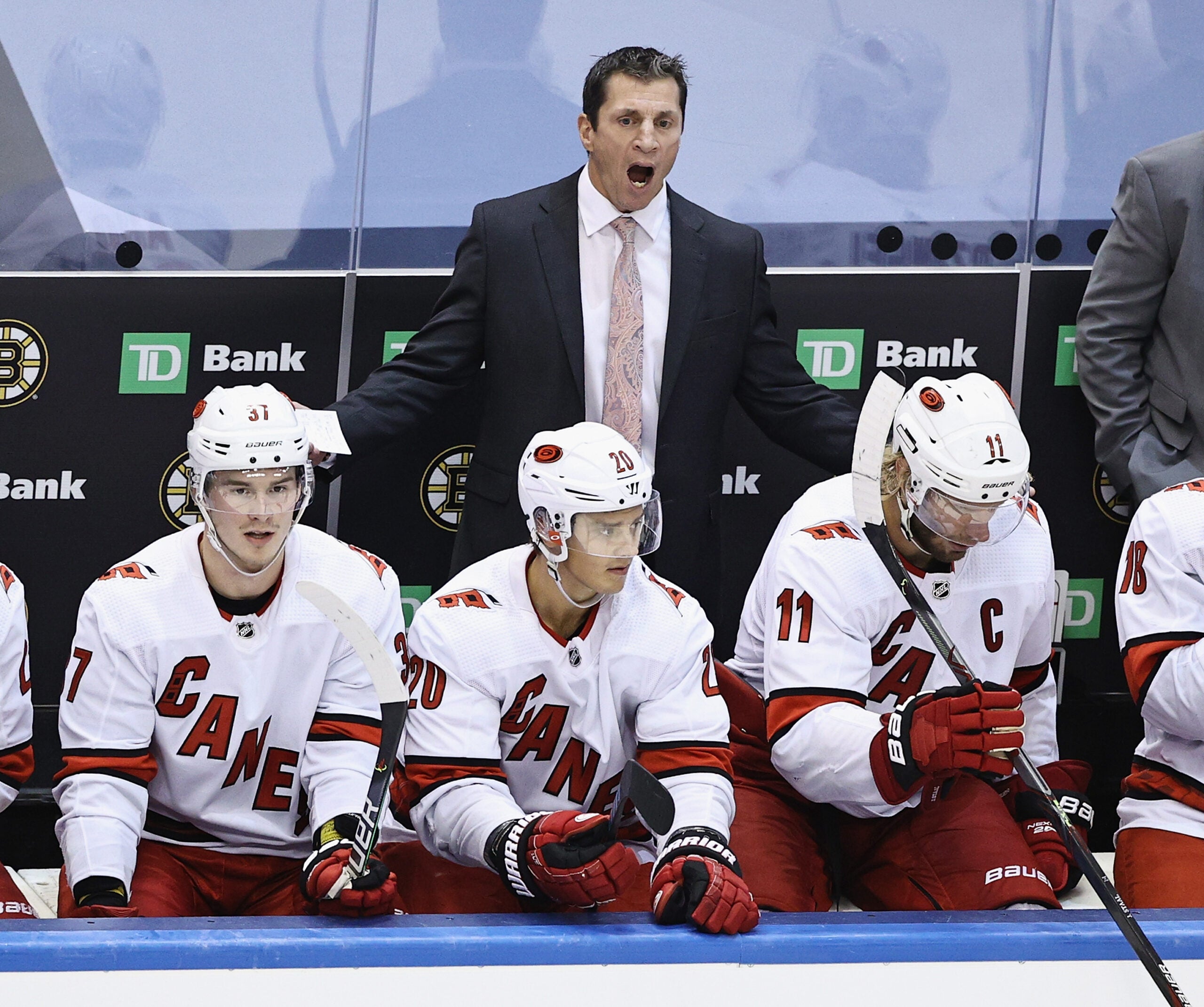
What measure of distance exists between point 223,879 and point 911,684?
1388mm

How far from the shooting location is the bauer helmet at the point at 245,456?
9.42ft

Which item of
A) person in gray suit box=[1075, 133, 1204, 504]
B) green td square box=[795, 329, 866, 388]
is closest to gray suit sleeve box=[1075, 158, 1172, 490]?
person in gray suit box=[1075, 133, 1204, 504]

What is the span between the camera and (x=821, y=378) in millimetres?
4133

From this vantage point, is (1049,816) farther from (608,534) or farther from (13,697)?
(13,697)

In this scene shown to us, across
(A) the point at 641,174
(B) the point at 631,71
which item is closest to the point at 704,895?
(A) the point at 641,174

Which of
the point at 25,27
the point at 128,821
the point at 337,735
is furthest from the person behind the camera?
the point at 25,27

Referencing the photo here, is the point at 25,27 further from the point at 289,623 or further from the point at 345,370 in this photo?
the point at 289,623

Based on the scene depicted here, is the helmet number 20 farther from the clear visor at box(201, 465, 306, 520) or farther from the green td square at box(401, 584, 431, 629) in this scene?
the green td square at box(401, 584, 431, 629)

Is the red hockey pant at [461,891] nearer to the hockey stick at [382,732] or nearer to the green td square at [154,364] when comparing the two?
the hockey stick at [382,732]

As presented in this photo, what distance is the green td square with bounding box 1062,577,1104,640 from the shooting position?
415 cm

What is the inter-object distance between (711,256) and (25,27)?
1819 millimetres

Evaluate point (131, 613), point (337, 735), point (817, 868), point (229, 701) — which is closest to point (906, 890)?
point (817, 868)

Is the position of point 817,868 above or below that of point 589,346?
below

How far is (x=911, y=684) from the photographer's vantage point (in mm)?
3197
